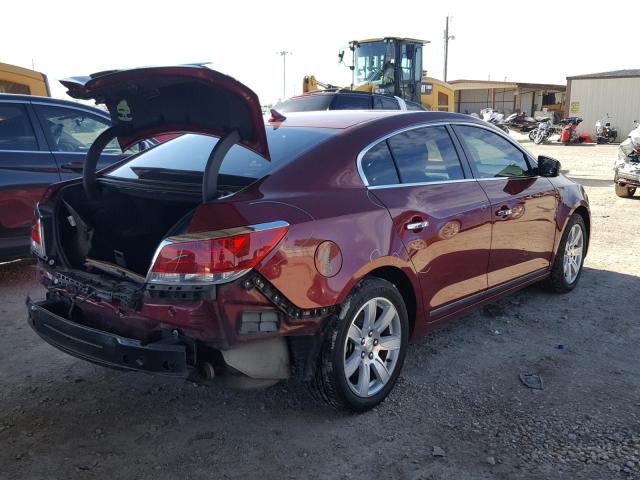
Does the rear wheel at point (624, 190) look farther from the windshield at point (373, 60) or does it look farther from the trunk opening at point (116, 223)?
the trunk opening at point (116, 223)

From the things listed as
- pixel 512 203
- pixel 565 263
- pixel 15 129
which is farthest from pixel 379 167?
pixel 15 129

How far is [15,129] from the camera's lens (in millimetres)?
5414

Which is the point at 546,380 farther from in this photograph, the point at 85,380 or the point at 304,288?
the point at 85,380

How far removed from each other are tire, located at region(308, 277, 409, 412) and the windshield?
539 inches

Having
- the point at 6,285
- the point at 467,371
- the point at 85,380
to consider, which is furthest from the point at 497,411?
the point at 6,285

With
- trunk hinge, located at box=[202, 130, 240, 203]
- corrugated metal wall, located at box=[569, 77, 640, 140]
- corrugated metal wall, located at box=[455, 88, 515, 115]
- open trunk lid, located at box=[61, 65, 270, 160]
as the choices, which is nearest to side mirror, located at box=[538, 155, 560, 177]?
open trunk lid, located at box=[61, 65, 270, 160]

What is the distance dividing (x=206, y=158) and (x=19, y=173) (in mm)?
2811

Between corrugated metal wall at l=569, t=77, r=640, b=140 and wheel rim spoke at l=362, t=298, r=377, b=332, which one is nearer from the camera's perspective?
wheel rim spoke at l=362, t=298, r=377, b=332

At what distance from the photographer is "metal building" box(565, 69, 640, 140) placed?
30.4 metres

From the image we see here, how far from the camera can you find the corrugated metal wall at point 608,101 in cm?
3039

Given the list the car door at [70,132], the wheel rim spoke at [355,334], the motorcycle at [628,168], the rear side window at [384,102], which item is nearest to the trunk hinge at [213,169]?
the wheel rim spoke at [355,334]

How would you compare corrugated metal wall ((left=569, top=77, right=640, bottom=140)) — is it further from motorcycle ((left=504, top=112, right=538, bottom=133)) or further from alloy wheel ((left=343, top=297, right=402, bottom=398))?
alloy wheel ((left=343, top=297, right=402, bottom=398))

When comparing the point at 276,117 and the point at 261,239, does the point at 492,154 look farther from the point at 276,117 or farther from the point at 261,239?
the point at 261,239

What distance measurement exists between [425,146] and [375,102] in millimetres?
8147
